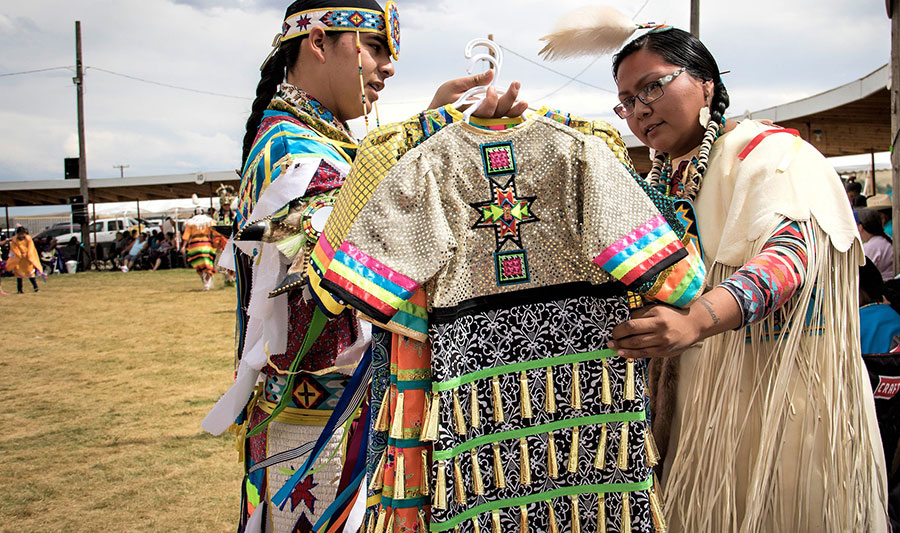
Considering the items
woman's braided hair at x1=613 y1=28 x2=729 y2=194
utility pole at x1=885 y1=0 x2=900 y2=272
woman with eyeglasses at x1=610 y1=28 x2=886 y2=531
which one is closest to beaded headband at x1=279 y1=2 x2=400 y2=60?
woman's braided hair at x1=613 y1=28 x2=729 y2=194

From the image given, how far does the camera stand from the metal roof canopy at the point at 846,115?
1138 centimetres

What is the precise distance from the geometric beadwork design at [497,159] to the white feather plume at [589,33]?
0.80 metres

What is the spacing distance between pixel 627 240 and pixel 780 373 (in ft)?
2.26

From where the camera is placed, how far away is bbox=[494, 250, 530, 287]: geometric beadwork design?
1472 mm

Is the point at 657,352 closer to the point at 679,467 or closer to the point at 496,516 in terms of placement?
the point at 496,516

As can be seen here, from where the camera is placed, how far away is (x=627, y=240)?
1370mm

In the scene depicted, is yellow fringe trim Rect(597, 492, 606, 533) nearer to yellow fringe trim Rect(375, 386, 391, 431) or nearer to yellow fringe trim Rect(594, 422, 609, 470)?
yellow fringe trim Rect(594, 422, 609, 470)

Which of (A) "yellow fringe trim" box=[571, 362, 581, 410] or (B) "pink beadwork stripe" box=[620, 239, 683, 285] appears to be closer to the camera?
(B) "pink beadwork stripe" box=[620, 239, 683, 285]

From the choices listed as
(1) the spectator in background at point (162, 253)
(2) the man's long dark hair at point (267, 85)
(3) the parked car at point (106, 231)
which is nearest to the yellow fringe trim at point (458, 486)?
(2) the man's long dark hair at point (267, 85)

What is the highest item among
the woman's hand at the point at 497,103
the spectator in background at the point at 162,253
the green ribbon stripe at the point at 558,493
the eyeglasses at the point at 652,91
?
the spectator in background at the point at 162,253

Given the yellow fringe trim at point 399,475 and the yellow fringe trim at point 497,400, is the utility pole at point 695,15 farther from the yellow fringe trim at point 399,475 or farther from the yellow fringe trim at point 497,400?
the yellow fringe trim at point 399,475

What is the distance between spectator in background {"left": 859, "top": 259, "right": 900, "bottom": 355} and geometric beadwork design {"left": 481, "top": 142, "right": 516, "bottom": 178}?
266cm

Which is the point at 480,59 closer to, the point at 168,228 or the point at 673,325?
the point at 673,325

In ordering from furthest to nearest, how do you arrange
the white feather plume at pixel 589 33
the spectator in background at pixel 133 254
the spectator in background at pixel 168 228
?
1. the spectator in background at pixel 168 228
2. the spectator in background at pixel 133 254
3. the white feather plume at pixel 589 33
